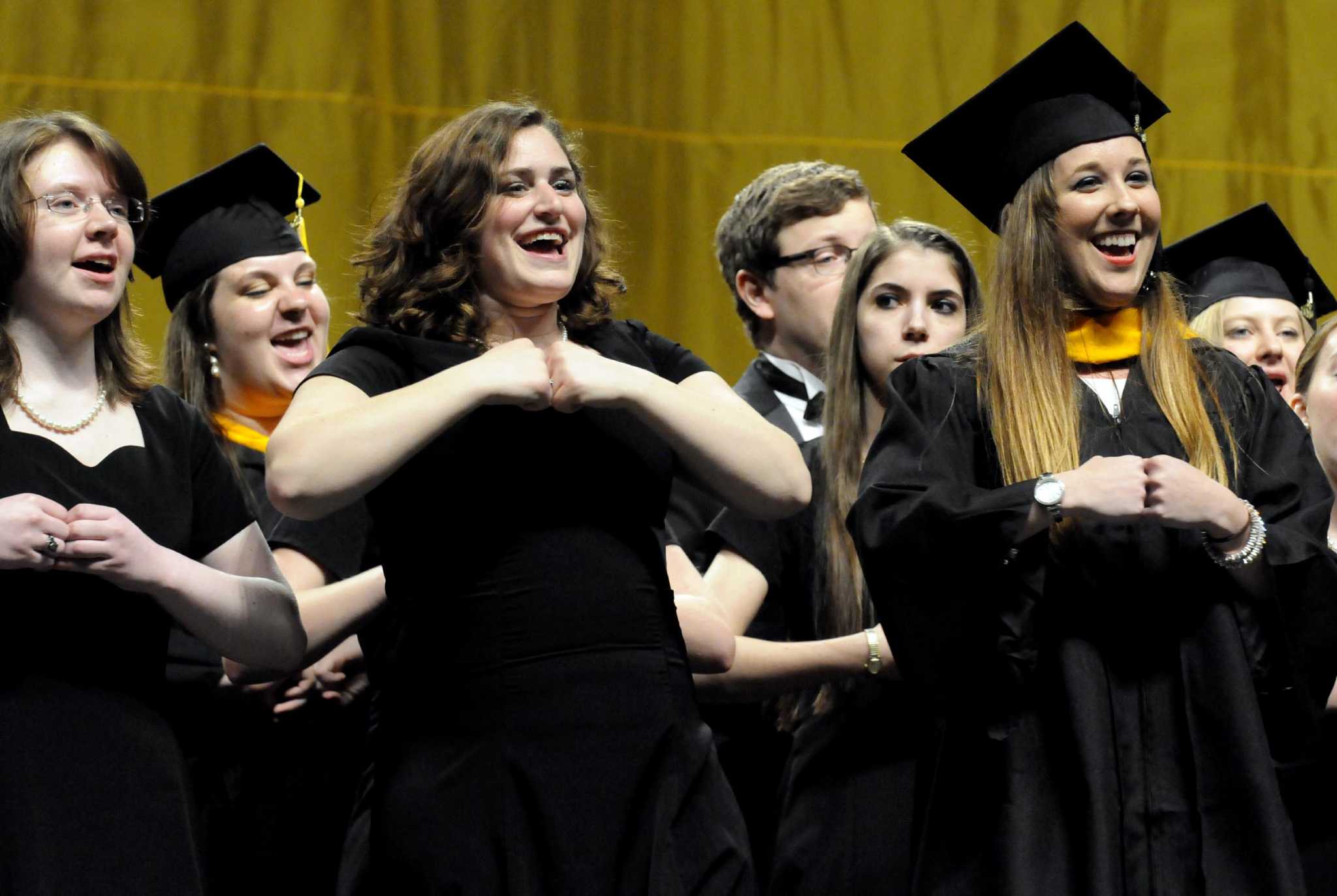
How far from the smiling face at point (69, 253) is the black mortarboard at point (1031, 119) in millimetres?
1296

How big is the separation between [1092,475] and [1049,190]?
2.02 ft

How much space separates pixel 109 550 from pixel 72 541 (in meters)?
0.05

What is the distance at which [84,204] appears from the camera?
2.58 meters

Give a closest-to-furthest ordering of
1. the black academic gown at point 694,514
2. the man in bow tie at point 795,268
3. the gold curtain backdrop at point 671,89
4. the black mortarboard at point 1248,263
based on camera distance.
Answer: the black academic gown at point 694,514 < the man in bow tie at point 795,268 < the black mortarboard at point 1248,263 < the gold curtain backdrop at point 671,89

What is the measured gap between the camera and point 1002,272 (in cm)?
281

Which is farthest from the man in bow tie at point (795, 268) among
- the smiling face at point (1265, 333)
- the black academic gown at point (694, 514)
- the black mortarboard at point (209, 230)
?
the black mortarboard at point (209, 230)

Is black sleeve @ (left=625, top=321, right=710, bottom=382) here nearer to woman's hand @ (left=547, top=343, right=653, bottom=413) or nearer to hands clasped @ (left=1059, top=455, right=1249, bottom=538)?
woman's hand @ (left=547, top=343, right=653, bottom=413)

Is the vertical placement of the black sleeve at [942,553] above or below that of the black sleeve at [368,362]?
below

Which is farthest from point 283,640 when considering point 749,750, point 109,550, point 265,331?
point 265,331

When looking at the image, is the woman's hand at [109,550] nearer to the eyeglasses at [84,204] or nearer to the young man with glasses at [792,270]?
the eyeglasses at [84,204]

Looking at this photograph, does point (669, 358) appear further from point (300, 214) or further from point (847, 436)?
point (300, 214)

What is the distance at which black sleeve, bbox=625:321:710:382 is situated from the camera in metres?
2.68

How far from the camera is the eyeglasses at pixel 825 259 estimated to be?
418 centimetres

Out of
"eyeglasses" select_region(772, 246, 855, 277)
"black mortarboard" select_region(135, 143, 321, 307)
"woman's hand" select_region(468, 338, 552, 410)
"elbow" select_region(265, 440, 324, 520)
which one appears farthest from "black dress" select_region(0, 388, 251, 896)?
"eyeglasses" select_region(772, 246, 855, 277)
